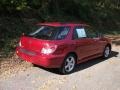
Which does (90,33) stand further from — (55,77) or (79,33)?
(55,77)

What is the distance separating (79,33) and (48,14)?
24.1 feet

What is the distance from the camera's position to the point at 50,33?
25.5 feet

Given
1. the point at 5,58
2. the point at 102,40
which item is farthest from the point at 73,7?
the point at 5,58

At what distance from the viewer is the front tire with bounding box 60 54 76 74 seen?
7.89 m

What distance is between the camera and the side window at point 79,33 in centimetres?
830

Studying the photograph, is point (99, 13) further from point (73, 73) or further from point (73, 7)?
point (73, 73)

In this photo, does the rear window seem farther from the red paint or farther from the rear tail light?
the rear tail light

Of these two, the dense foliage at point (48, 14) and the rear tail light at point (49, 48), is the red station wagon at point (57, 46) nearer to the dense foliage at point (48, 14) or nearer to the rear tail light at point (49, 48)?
the rear tail light at point (49, 48)

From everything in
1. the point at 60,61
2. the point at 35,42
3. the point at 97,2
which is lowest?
the point at 60,61

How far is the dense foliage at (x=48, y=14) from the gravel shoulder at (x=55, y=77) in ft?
6.14

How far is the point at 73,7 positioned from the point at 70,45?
35.6 ft

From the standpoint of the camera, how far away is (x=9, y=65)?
27.8ft

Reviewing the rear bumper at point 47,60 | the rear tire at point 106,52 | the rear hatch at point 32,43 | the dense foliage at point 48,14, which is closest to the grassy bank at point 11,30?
the dense foliage at point 48,14

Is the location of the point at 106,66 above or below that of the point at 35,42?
below
